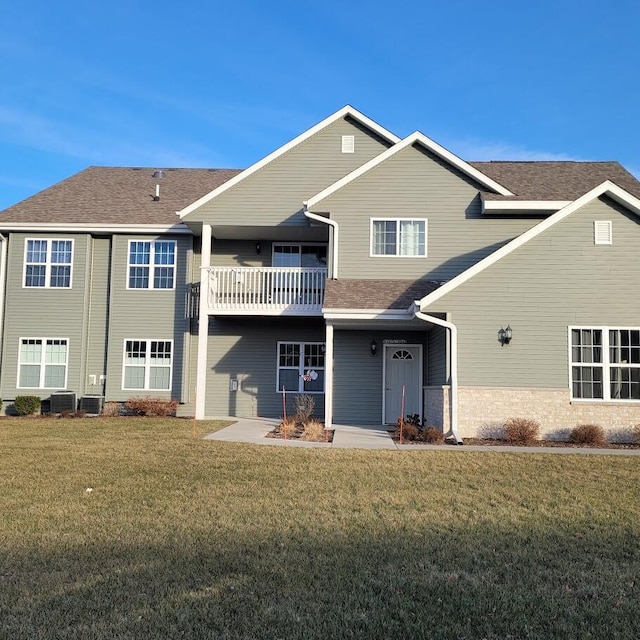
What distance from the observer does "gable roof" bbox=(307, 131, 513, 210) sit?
16.7m

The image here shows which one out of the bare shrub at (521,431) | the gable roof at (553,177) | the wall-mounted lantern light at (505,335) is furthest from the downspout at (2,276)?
the bare shrub at (521,431)

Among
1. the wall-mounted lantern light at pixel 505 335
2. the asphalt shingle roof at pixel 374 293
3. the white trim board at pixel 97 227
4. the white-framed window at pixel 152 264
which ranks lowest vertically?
the wall-mounted lantern light at pixel 505 335

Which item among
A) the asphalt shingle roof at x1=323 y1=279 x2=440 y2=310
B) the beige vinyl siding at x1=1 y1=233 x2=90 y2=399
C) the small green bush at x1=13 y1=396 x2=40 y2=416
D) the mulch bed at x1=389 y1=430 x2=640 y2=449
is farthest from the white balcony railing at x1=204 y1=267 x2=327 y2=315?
the small green bush at x1=13 y1=396 x2=40 y2=416

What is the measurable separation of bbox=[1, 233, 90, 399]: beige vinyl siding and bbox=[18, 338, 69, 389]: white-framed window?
13 cm

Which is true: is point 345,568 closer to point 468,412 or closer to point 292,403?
point 468,412

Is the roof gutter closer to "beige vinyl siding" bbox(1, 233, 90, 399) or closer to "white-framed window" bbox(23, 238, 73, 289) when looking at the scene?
"beige vinyl siding" bbox(1, 233, 90, 399)

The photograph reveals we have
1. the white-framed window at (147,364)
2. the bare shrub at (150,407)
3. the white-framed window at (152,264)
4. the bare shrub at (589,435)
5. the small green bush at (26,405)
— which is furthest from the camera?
the white-framed window at (152,264)

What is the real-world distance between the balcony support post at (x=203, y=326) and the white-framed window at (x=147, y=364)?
5.65ft

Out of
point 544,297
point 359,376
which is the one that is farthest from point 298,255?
point 544,297

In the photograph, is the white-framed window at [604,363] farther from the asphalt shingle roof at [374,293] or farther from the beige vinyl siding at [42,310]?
the beige vinyl siding at [42,310]

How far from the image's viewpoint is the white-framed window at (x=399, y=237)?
16984mm

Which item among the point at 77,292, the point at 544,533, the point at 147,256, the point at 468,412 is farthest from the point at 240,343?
the point at 544,533

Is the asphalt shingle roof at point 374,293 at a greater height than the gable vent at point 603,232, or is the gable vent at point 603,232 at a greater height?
the gable vent at point 603,232

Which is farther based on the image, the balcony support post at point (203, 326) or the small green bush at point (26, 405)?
the small green bush at point (26, 405)
